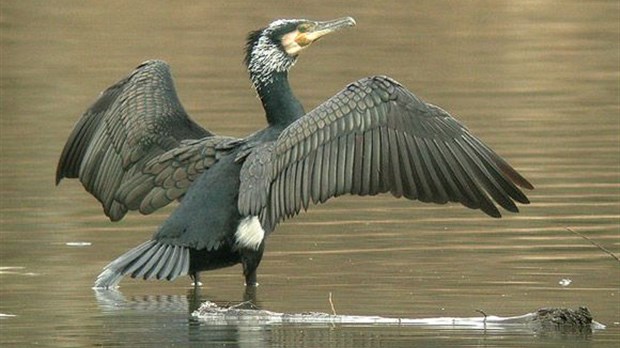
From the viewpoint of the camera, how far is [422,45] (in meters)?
23.8

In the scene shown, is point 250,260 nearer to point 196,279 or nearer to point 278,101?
point 196,279

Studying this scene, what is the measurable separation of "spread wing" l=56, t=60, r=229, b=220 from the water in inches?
A: 16.3

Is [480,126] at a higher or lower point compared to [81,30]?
lower

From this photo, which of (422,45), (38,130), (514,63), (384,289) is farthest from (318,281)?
(422,45)

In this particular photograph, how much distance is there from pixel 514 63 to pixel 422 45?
249cm

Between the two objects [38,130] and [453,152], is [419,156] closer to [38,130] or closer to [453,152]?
[453,152]

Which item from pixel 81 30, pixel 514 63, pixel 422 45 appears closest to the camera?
pixel 514 63

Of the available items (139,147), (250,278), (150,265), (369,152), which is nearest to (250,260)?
(250,278)

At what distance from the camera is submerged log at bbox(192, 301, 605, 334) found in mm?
9094

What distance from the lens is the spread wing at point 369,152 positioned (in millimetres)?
9953

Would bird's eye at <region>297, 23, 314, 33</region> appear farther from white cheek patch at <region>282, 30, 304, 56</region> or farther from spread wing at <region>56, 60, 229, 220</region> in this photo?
spread wing at <region>56, 60, 229, 220</region>

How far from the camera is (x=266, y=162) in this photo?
34.1 ft

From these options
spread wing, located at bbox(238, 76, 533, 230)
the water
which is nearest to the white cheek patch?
spread wing, located at bbox(238, 76, 533, 230)

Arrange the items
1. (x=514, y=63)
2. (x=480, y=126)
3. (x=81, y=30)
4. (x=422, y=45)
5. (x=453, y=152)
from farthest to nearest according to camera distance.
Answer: (x=81, y=30)
(x=422, y=45)
(x=514, y=63)
(x=480, y=126)
(x=453, y=152)
